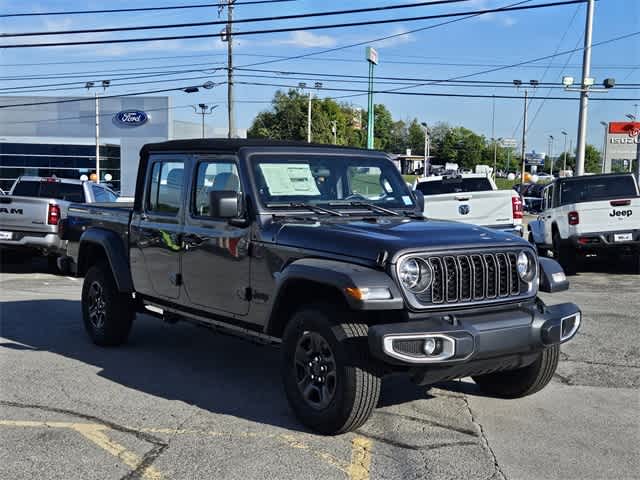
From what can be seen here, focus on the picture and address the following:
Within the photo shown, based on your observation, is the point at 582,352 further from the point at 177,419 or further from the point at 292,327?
the point at 177,419

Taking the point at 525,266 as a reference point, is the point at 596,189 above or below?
above

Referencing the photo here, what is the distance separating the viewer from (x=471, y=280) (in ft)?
16.0

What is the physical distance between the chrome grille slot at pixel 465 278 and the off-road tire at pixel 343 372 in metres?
0.69

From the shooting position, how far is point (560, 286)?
5492mm

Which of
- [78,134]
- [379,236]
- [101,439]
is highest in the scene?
[78,134]

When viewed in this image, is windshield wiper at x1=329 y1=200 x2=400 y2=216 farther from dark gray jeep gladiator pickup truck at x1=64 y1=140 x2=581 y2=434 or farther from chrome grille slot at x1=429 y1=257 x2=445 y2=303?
chrome grille slot at x1=429 y1=257 x2=445 y2=303

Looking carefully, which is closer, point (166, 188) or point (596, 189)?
point (166, 188)

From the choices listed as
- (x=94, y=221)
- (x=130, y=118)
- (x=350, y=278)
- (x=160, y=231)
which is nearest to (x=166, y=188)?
(x=160, y=231)

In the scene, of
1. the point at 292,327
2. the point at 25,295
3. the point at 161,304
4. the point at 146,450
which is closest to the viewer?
the point at 146,450

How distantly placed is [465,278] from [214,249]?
213 centimetres

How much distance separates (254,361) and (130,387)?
1359 millimetres

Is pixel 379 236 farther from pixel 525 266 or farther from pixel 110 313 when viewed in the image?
pixel 110 313

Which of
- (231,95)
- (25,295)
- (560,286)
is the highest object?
(231,95)

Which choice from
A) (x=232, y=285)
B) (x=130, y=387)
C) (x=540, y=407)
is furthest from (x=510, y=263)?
(x=130, y=387)
